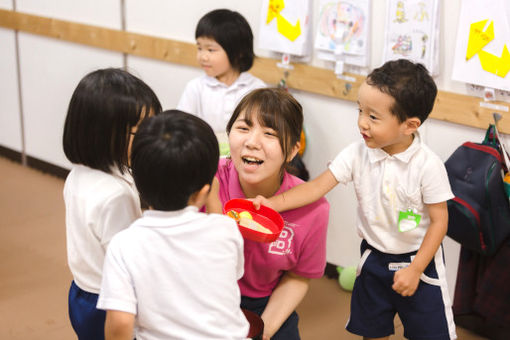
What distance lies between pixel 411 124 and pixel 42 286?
6.52ft

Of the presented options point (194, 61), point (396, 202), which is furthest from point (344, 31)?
point (396, 202)

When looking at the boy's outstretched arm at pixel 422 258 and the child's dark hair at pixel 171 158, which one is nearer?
the child's dark hair at pixel 171 158

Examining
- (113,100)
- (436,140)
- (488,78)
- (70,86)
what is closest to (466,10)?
(488,78)

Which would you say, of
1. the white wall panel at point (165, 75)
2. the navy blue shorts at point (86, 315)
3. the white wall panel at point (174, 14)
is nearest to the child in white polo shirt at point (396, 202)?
the navy blue shorts at point (86, 315)

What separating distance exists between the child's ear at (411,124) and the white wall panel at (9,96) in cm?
358

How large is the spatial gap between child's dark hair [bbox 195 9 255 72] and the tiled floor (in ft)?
4.02

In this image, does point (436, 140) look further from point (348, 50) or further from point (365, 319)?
point (365, 319)

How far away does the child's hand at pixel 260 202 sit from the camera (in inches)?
60.0

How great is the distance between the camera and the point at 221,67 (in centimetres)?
289

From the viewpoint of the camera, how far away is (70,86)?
4086 millimetres

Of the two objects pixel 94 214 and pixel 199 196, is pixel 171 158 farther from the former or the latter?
pixel 94 214

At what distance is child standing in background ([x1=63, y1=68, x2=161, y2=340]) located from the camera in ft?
4.41

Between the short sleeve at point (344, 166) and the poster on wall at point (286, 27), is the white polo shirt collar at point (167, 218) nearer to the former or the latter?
the short sleeve at point (344, 166)

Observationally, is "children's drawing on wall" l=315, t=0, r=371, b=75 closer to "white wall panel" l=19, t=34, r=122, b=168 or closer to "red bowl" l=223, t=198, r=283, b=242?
"red bowl" l=223, t=198, r=283, b=242
